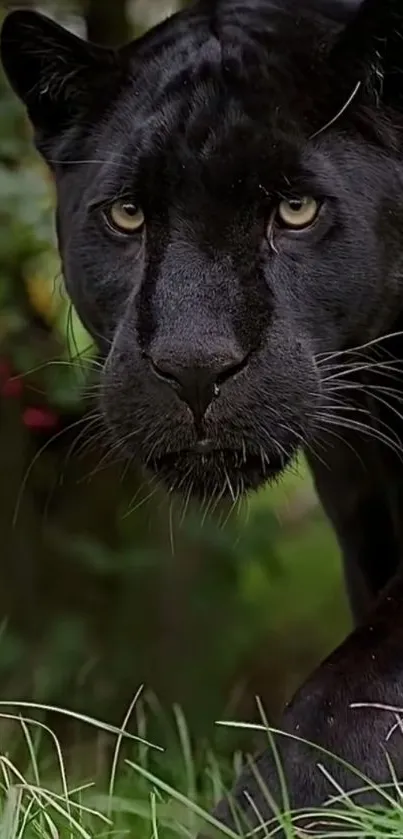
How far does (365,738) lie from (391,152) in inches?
27.8

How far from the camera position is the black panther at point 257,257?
167cm

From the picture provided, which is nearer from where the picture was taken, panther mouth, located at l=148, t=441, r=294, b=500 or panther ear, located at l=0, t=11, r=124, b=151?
panther mouth, located at l=148, t=441, r=294, b=500

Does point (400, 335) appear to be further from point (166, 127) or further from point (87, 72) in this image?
point (87, 72)

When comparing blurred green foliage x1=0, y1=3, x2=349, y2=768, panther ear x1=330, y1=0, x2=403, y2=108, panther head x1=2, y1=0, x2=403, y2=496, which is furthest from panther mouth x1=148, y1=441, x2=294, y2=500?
blurred green foliage x1=0, y1=3, x2=349, y2=768

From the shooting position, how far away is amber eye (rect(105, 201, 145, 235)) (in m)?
1.86

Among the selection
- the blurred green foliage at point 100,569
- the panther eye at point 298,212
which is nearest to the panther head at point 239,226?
the panther eye at point 298,212

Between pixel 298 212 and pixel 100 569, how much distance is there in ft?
5.13

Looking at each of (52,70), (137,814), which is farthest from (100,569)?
(137,814)

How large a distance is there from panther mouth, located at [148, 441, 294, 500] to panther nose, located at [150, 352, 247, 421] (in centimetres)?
6

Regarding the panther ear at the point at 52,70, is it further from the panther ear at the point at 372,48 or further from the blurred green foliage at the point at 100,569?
the blurred green foliage at the point at 100,569

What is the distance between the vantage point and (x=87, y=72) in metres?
2.03

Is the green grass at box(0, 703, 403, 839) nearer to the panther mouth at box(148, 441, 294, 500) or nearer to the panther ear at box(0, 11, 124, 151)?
the panther mouth at box(148, 441, 294, 500)

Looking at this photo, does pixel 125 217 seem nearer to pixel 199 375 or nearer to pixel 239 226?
pixel 239 226

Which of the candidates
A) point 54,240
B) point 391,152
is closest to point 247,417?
point 391,152
